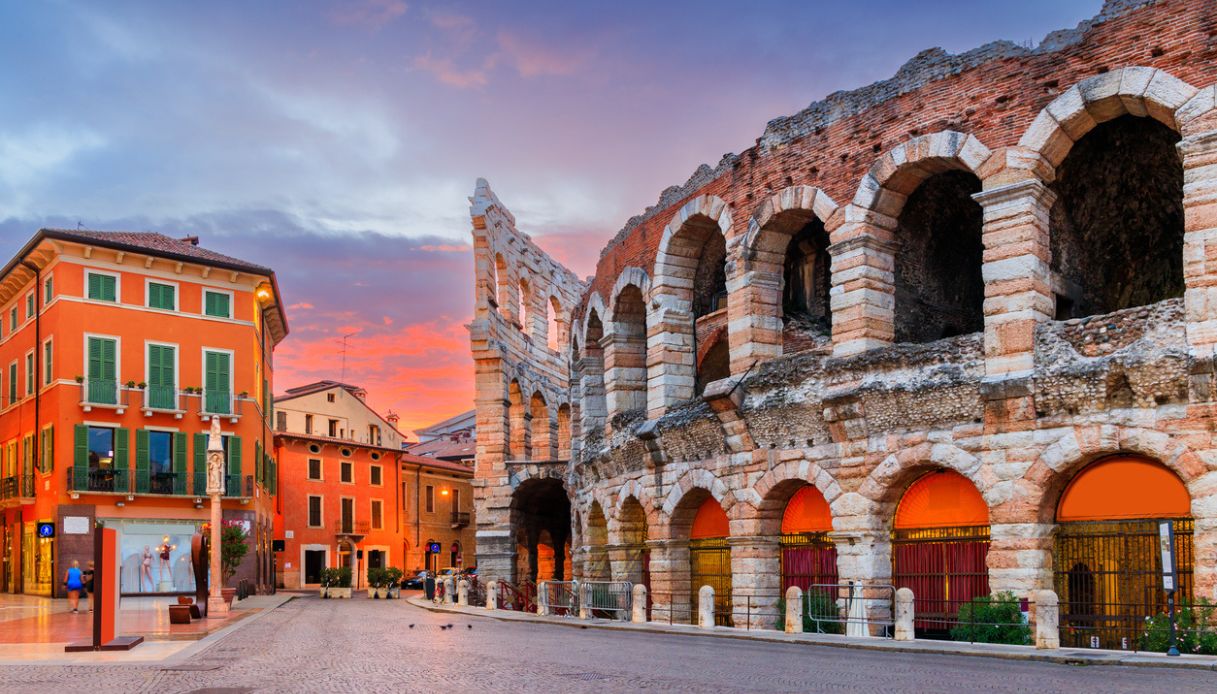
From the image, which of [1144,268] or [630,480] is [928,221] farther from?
[630,480]

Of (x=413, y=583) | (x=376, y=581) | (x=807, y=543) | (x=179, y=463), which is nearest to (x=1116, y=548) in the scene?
(x=807, y=543)

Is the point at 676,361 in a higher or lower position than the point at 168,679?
higher

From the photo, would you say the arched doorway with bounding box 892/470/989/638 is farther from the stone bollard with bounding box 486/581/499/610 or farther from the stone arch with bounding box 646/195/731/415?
the stone bollard with bounding box 486/581/499/610

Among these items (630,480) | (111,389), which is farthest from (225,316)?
Answer: (630,480)

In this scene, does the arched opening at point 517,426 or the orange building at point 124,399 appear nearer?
the orange building at point 124,399

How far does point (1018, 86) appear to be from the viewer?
19703 mm

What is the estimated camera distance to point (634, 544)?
93.7ft

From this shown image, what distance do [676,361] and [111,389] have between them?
750 inches

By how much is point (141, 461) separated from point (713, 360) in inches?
704

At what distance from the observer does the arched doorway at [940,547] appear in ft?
64.4

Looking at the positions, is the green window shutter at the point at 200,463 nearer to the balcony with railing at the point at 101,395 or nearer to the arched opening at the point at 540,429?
the balcony with railing at the point at 101,395

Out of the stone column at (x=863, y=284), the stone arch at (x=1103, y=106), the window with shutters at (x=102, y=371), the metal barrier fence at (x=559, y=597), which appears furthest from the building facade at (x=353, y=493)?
the stone arch at (x=1103, y=106)

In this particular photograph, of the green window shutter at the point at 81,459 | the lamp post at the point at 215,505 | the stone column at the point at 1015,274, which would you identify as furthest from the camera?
the green window shutter at the point at 81,459

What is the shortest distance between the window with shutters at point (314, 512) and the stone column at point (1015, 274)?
142 feet
